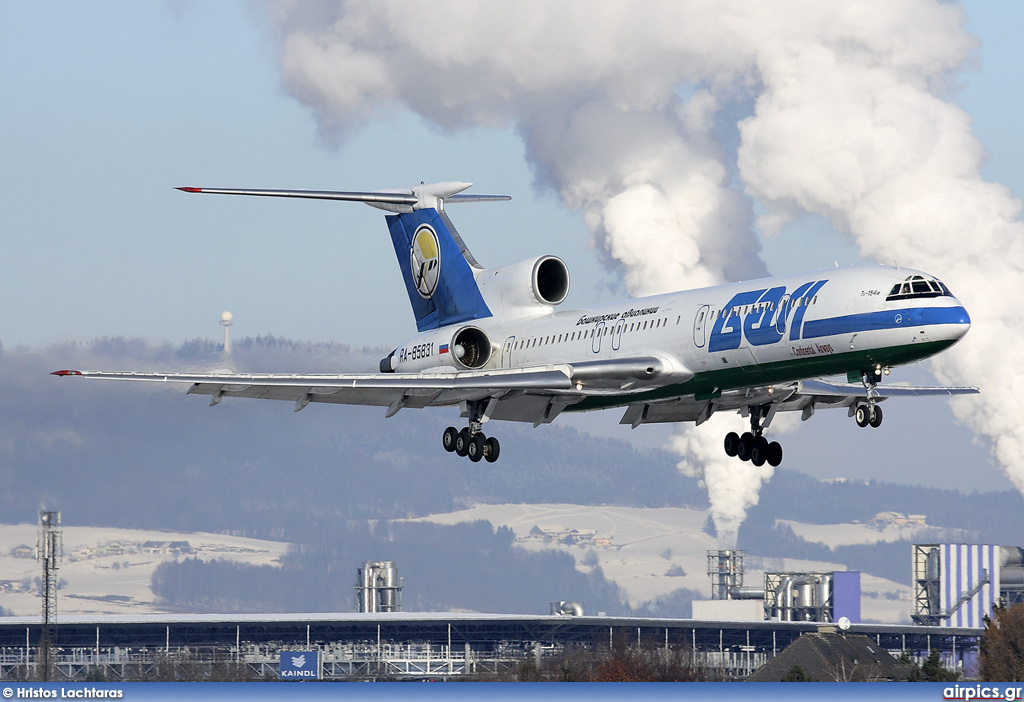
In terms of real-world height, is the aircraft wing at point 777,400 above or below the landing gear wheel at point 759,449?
above

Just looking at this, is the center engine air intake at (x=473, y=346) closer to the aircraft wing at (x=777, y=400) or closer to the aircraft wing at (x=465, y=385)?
the aircraft wing at (x=465, y=385)

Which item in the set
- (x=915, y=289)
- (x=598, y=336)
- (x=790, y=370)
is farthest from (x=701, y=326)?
(x=915, y=289)

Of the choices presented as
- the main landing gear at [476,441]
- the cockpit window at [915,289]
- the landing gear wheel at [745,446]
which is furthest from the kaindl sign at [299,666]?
the cockpit window at [915,289]

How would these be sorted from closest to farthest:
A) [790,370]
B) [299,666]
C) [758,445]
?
[790,370]
[758,445]
[299,666]

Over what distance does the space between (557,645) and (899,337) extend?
8879 cm

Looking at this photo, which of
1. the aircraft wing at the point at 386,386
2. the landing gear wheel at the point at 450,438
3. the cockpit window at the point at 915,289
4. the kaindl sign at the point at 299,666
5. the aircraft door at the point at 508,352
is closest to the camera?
the cockpit window at the point at 915,289

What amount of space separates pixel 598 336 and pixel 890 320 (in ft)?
30.1

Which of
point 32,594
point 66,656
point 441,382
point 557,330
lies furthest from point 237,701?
point 32,594

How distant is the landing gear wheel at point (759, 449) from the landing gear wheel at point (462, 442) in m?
7.95

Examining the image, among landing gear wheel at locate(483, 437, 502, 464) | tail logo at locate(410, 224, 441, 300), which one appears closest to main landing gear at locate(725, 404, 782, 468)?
landing gear wheel at locate(483, 437, 502, 464)

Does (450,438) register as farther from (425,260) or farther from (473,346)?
(425,260)

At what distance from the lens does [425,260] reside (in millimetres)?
47719

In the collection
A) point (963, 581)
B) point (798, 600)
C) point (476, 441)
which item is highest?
point (476, 441)

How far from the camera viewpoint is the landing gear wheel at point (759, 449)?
41.1 metres
